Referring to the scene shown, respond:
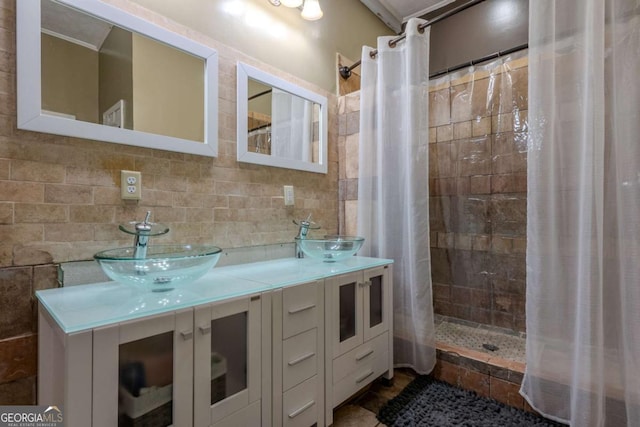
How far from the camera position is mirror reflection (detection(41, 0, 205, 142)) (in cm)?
107

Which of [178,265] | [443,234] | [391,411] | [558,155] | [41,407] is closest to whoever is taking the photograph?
[41,407]

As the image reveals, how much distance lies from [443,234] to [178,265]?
181cm

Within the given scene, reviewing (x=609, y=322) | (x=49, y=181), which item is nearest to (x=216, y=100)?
(x=49, y=181)

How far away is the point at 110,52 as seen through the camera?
1.18m

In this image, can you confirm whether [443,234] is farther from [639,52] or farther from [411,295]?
[639,52]

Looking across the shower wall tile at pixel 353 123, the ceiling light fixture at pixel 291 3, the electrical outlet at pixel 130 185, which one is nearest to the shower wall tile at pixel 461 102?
the shower wall tile at pixel 353 123

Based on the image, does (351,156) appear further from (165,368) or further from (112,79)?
(165,368)

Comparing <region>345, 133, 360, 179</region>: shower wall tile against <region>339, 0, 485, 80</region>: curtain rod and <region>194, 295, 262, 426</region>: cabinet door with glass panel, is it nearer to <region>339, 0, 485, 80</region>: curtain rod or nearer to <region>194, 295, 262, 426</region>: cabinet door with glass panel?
<region>339, 0, 485, 80</region>: curtain rod

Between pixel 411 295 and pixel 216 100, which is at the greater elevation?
pixel 216 100

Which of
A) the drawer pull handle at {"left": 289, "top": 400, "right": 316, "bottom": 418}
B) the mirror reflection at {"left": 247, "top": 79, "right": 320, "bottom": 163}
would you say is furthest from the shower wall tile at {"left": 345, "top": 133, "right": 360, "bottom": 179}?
the drawer pull handle at {"left": 289, "top": 400, "right": 316, "bottom": 418}

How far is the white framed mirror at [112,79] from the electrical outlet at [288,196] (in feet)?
1.53

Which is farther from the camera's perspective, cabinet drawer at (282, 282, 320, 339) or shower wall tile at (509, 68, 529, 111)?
shower wall tile at (509, 68, 529, 111)

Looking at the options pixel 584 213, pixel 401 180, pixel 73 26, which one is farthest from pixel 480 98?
pixel 73 26

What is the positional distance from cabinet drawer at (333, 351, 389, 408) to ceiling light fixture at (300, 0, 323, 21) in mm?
1916
